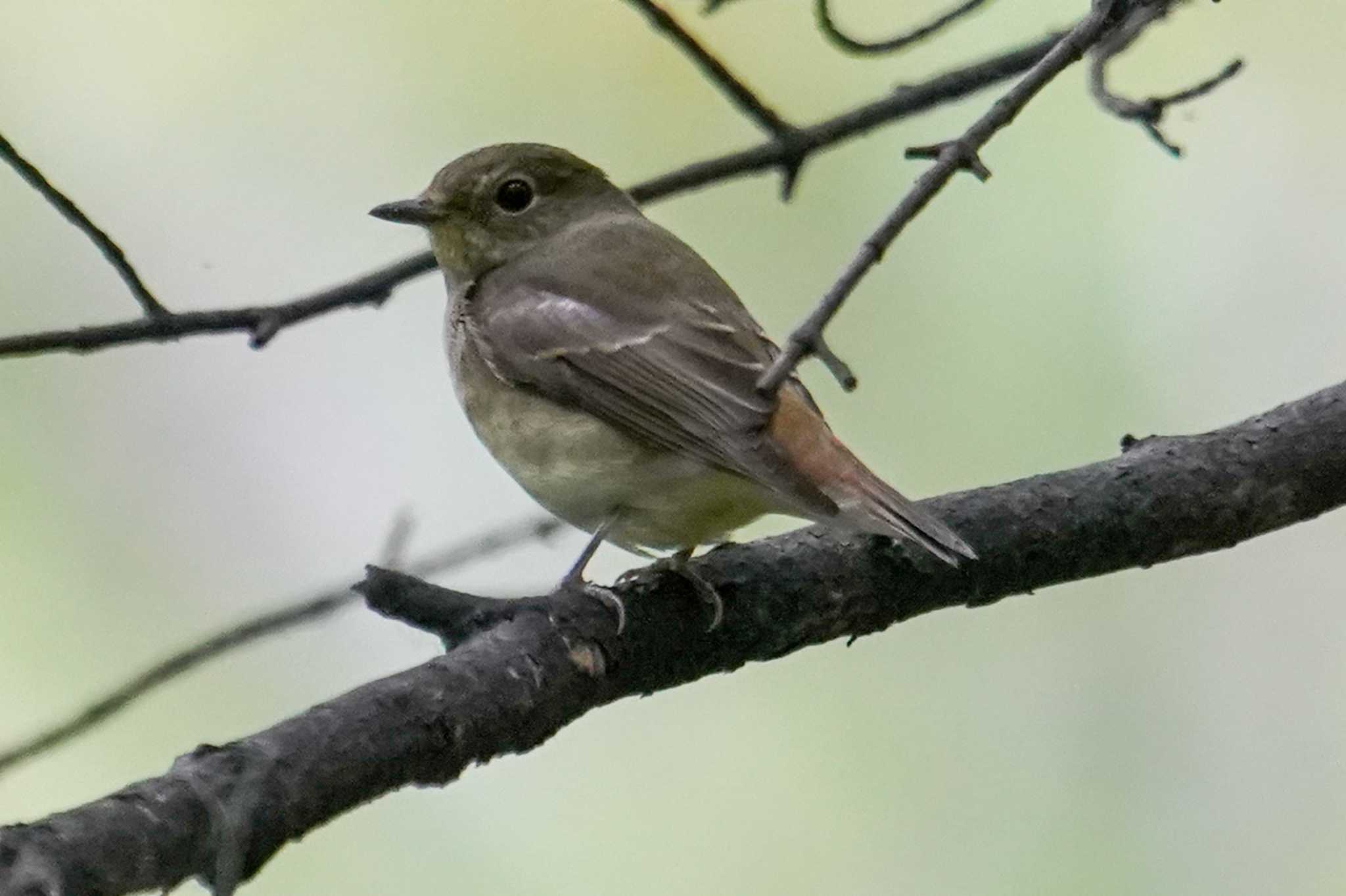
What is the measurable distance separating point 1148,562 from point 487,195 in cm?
207

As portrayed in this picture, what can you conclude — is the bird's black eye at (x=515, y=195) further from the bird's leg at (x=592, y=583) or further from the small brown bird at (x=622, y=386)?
the bird's leg at (x=592, y=583)

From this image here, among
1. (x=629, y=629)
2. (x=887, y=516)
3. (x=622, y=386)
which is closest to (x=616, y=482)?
(x=622, y=386)

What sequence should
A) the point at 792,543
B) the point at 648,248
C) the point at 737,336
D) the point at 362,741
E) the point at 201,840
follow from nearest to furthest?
1. the point at 201,840
2. the point at 362,741
3. the point at 792,543
4. the point at 737,336
5. the point at 648,248

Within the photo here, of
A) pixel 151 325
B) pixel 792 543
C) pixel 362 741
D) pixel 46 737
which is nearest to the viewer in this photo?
pixel 362 741

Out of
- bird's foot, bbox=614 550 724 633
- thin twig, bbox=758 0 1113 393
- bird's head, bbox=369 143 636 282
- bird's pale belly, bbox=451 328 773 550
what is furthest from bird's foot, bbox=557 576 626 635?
bird's head, bbox=369 143 636 282

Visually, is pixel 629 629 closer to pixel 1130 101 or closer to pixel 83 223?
pixel 83 223

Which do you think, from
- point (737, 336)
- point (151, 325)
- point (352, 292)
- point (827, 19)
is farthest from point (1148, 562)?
point (151, 325)

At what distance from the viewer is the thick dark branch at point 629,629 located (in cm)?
220

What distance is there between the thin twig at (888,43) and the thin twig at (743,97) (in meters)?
0.24

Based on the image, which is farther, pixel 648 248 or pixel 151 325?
pixel 648 248

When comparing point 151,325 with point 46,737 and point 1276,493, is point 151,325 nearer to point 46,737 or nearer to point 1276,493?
point 46,737

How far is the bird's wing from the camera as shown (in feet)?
12.2

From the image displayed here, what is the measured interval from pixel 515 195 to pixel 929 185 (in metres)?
2.42

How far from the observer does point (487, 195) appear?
493 centimetres
